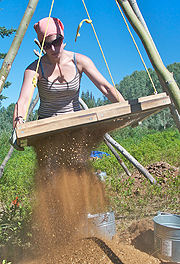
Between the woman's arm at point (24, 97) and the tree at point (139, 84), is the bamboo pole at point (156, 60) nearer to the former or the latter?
the woman's arm at point (24, 97)

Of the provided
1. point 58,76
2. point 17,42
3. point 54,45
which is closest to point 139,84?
point 58,76

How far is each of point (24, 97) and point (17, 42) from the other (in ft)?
1.70

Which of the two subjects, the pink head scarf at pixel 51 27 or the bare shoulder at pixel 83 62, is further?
the bare shoulder at pixel 83 62

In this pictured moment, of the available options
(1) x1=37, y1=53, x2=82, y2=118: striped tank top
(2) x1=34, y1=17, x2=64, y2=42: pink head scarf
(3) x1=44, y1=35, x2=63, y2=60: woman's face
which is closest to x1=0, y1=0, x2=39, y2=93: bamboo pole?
(2) x1=34, y1=17, x2=64, y2=42: pink head scarf

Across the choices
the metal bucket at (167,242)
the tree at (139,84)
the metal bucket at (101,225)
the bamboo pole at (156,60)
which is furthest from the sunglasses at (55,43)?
the tree at (139,84)

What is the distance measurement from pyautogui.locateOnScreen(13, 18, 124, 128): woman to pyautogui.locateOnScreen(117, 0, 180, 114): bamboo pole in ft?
1.57

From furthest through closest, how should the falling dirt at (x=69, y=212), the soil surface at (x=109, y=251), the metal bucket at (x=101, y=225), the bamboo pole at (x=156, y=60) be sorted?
the metal bucket at (x=101, y=225)
the soil surface at (x=109, y=251)
the falling dirt at (x=69, y=212)
the bamboo pole at (x=156, y=60)

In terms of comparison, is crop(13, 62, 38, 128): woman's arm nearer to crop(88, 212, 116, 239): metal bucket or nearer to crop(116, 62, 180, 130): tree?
crop(88, 212, 116, 239): metal bucket

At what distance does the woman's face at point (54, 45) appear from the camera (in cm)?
262

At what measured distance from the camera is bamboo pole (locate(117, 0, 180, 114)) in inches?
88.0

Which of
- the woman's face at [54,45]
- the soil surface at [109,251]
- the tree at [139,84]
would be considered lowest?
the soil surface at [109,251]

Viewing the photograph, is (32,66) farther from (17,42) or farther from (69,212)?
(69,212)

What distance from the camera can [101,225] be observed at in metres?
3.54

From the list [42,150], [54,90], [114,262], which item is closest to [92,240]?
[114,262]
